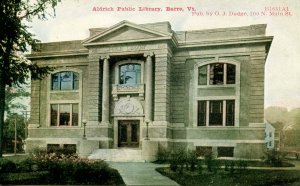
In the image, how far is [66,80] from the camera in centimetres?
2119

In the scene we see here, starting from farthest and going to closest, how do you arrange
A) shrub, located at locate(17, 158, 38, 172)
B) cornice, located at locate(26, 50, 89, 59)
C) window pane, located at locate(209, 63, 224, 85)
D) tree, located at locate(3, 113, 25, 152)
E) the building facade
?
tree, located at locate(3, 113, 25, 152) → cornice, located at locate(26, 50, 89, 59) → window pane, located at locate(209, 63, 224, 85) → the building facade → shrub, located at locate(17, 158, 38, 172)

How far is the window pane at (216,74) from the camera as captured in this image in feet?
62.1

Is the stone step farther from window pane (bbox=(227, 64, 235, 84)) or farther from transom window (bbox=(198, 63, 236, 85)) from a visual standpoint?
window pane (bbox=(227, 64, 235, 84))

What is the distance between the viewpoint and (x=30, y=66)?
48.8 ft

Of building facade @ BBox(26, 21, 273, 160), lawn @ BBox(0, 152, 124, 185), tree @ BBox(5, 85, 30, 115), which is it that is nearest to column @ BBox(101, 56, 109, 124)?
building facade @ BBox(26, 21, 273, 160)

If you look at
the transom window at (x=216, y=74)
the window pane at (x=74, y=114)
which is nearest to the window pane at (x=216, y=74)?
the transom window at (x=216, y=74)

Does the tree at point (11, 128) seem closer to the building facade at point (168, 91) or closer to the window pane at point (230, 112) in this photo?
the building facade at point (168, 91)

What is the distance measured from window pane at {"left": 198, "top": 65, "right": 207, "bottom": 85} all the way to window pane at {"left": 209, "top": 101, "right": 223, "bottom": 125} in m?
1.21

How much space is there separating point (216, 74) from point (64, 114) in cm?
922

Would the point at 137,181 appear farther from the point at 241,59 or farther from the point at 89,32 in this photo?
the point at 89,32

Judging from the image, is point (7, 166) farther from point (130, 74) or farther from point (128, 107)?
point (130, 74)

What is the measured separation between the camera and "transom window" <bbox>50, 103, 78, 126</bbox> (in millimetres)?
20922

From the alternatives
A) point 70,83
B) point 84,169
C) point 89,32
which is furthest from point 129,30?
point 84,169

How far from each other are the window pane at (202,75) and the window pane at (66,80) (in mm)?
Answer: 7554
